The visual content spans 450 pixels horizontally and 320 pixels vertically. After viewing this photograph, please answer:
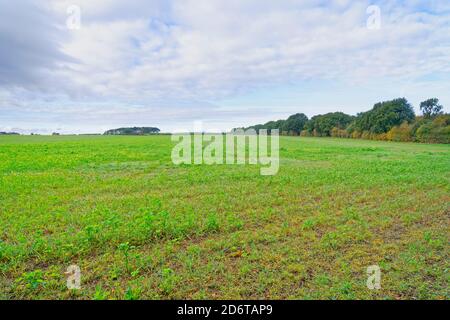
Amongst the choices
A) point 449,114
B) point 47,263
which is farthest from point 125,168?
point 449,114

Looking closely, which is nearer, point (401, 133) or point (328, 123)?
point (401, 133)

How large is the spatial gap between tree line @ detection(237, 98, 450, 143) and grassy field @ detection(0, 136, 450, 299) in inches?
1926

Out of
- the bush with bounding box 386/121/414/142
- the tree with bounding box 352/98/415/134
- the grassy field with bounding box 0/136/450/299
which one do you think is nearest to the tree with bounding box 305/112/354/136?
the tree with bounding box 352/98/415/134

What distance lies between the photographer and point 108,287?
11.1ft

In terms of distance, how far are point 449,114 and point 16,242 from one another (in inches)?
2460

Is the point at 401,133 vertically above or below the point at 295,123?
below

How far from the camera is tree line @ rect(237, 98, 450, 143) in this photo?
4700 centimetres

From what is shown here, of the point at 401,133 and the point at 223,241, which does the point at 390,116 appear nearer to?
the point at 401,133

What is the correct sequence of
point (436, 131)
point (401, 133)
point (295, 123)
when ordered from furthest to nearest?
point (295, 123) → point (401, 133) → point (436, 131)

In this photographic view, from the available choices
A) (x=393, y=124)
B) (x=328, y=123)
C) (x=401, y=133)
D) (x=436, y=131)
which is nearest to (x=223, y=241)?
(x=436, y=131)

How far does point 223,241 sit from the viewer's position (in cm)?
470

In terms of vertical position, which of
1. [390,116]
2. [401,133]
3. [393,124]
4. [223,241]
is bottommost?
[223,241]

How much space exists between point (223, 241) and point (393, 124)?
6488 cm

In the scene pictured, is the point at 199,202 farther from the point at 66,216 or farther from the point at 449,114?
the point at 449,114
